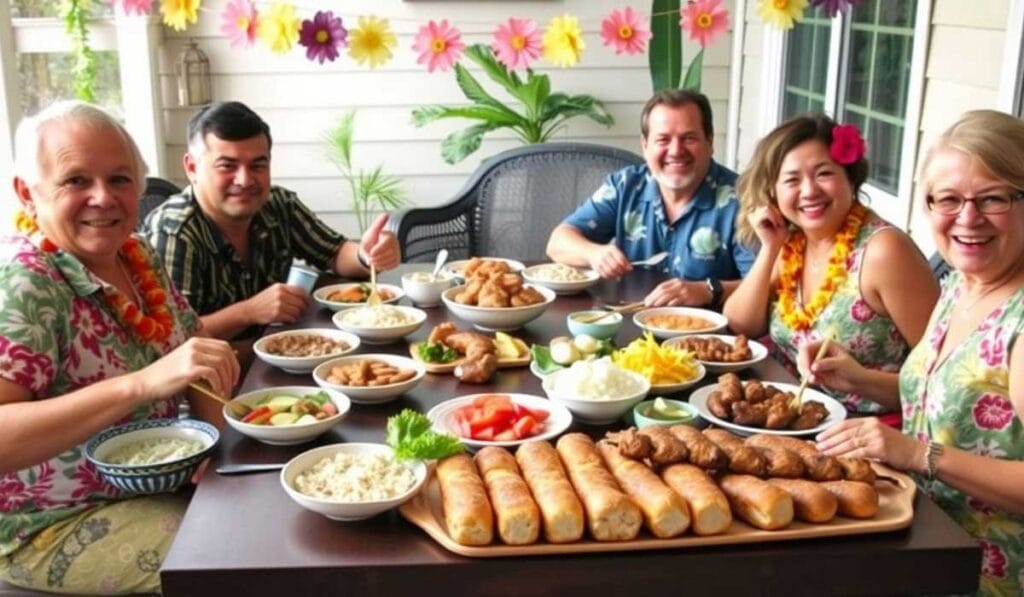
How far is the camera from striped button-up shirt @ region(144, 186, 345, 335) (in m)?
2.67

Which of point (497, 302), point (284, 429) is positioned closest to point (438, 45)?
point (497, 302)

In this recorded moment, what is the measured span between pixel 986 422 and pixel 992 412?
21mm

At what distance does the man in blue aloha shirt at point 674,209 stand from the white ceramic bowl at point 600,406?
1.09 metres

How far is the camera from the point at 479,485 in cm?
140

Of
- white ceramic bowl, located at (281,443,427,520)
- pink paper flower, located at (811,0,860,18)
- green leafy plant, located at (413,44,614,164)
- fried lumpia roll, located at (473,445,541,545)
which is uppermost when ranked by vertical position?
pink paper flower, located at (811,0,860,18)

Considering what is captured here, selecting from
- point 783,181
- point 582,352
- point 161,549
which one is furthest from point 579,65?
point 161,549

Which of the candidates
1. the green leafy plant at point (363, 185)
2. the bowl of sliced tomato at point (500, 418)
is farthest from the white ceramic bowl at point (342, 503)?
the green leafy plant at point (363, 185)

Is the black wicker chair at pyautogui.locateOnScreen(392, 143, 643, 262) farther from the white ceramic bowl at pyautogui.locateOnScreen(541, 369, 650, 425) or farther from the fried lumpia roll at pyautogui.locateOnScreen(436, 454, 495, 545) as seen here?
the fried lumpia roll at pyautogui.locateOnScreen(436, 454, 495, 545)

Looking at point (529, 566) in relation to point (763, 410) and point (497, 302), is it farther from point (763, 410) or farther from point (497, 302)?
point (497, 302)

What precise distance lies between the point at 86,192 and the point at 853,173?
1690 millimetres

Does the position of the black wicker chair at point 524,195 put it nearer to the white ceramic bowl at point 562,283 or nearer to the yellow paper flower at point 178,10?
the white ceramic bowl at point 562,283

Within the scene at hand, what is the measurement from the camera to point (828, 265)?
233 cm

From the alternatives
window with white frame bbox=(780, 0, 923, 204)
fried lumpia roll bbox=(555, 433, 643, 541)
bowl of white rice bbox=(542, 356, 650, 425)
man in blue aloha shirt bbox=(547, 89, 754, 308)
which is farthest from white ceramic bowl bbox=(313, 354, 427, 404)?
window with white frame bbox=(780, 0, 923, 204)

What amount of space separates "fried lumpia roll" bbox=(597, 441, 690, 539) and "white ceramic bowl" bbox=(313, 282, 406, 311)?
1246 millimetres
